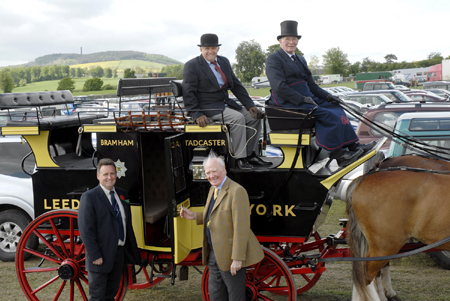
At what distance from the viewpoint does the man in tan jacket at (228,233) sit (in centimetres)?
358

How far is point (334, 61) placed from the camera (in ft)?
269

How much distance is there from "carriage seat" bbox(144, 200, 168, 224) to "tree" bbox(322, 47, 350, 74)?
3168 inches

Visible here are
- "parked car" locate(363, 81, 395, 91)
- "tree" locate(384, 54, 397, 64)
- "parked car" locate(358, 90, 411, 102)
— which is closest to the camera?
"parked car" locate(358, 90, 411, 102)

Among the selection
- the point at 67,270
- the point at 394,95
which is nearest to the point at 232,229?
the point at 67,270

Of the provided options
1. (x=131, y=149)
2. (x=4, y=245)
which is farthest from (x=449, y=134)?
(x=4, y=245)

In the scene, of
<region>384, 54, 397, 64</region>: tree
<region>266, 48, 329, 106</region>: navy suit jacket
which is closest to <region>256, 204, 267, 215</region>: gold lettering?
<region>266, 48, 329, 106</region>: navy suit jacket

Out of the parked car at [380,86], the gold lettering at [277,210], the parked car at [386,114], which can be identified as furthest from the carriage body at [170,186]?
the parked car at [380,86]

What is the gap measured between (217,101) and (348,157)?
149 centimetres

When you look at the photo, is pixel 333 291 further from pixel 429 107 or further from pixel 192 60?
pixel 429 107

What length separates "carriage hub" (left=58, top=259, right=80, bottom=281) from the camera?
14.8 feet

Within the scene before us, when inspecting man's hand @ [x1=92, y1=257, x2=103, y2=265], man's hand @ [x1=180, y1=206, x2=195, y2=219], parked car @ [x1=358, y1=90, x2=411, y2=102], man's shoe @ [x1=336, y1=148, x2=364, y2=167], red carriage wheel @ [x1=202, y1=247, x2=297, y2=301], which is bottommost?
red carriage wheel @ [x1=202, y1=247, x2=297, y2=301]

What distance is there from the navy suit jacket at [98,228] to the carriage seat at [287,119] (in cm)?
173

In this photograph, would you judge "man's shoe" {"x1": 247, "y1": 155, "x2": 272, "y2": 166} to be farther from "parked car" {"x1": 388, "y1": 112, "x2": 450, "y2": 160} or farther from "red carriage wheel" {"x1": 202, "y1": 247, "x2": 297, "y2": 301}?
"parked car" {"x1": 388, "y1": 112, "x2": 450, "y2": 160}

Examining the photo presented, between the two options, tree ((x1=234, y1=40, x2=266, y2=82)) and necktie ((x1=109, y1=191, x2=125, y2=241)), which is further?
tree ((x1=234, y1=40, x2=266, y2=82))
